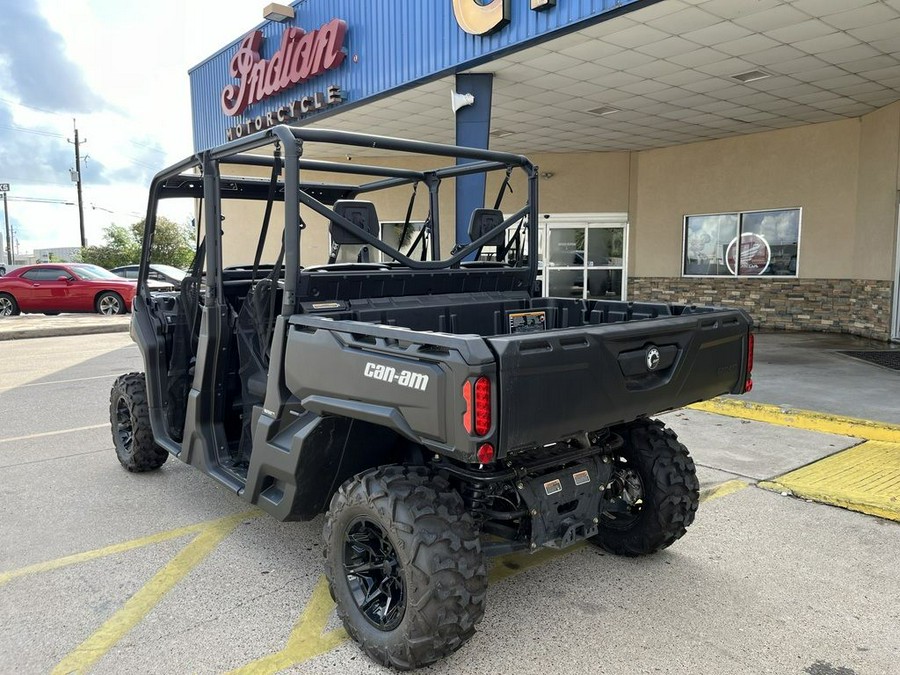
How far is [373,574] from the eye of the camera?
2.92 metres

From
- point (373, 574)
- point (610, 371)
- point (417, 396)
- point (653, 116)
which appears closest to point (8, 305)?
point (653, 116)

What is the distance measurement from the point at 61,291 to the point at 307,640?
18382 mm

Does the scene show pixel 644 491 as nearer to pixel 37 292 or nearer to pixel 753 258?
pixel 753 258

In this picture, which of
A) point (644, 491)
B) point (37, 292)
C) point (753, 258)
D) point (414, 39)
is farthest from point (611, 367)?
point (37, 292)

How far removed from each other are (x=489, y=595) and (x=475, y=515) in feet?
1.83

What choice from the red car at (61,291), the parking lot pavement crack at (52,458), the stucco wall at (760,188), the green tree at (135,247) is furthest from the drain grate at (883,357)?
the green tree at (135,247)

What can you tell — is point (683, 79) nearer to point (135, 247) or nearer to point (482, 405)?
point (482, 405)

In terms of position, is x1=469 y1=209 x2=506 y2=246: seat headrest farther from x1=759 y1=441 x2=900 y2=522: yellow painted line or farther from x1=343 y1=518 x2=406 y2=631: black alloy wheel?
x1=759 y1=441 x2=900 y2=522: yellow painted line

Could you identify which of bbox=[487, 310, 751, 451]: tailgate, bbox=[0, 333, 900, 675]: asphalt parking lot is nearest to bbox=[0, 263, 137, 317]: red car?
bbox=[0, 333, 900, 675]: asphalt parking lot

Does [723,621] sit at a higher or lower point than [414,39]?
lower

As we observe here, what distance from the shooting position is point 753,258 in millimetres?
13375

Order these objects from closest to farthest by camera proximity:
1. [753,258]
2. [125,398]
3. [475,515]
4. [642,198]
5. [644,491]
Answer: [475,515] → [644,491] → [125,398] → [753,258] → [642,198]

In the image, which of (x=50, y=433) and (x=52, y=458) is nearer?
(x=52, y=458)

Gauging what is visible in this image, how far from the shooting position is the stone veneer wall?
1129 cm
